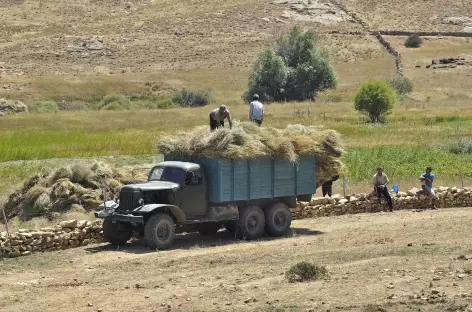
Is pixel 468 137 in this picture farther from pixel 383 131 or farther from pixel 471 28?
pixel 471 28

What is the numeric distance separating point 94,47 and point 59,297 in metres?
111

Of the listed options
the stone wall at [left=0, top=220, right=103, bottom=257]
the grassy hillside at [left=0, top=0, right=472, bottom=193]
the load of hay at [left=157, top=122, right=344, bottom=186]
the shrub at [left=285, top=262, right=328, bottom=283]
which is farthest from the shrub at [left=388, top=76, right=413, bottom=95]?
the shrub at [left=285, top=262, right=328, bottom=283]

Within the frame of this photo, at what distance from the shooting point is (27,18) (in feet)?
462

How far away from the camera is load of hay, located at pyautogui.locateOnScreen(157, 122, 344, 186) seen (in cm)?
2509

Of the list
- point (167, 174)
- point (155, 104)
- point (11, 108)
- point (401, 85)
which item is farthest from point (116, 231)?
point (401, 85)

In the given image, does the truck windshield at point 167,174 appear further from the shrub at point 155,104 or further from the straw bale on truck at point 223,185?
the shrub at point 155,104

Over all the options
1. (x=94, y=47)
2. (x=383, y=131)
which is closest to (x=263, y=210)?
(x=383, y=131)

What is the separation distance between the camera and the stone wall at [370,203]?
29.6 meters

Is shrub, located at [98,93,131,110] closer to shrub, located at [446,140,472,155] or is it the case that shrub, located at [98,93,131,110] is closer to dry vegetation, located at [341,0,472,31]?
shrub, located at [446,140,472,155]

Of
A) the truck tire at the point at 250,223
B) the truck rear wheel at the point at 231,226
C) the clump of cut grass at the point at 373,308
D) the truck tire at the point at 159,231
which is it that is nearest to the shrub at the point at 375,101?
the truck rear wheel at the point at 231,226

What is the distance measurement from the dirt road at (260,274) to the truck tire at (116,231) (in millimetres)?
277

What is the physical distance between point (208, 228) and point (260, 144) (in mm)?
2799

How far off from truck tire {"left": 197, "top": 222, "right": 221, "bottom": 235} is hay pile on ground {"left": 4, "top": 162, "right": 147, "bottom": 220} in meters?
3.01

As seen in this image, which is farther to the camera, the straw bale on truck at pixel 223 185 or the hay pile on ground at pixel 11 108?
the hay pile on ground at pixel 11 108
